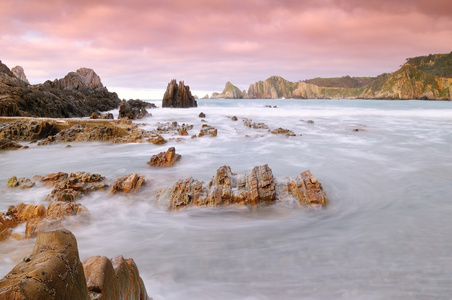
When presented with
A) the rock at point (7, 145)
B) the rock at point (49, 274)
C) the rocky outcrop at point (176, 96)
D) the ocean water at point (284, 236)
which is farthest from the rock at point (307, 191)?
the rocky outcrop at point (176, 96)

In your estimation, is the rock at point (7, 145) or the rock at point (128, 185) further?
the rock at point (7, 145)

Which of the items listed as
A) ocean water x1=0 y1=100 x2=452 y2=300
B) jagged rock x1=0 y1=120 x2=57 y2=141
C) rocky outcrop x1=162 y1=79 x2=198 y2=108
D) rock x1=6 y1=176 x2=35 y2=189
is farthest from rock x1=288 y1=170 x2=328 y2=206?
rocky outcrop x1=162 y1=79 x2=198 y2=108

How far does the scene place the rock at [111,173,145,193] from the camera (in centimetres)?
559

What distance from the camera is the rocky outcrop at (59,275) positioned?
1.10 meters

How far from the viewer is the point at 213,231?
14.3 feet

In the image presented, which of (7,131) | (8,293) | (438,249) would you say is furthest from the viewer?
(7,131)

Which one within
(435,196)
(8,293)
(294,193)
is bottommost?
(435,196)

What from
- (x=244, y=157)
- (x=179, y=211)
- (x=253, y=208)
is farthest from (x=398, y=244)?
(x=244, y=157)

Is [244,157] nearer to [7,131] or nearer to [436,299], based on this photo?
[436,299]

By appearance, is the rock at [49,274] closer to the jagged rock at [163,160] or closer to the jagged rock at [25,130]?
the jagged rock at [163,160]

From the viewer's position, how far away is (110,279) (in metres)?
1.78

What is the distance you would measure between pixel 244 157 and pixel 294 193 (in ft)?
13.8

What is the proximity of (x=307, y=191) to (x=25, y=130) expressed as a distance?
40.7 ft

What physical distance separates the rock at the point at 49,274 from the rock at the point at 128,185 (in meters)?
4.32
